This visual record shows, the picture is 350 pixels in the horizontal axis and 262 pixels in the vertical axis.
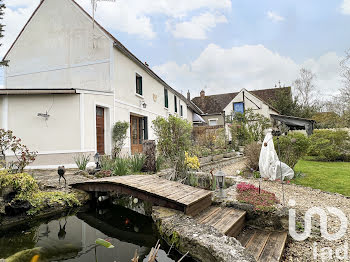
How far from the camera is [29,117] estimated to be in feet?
26.7

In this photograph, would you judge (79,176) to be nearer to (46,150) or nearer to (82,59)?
(46,150)

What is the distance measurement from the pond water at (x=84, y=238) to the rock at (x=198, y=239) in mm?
235

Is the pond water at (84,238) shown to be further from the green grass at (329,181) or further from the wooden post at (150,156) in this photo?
the green grass at (329,181)

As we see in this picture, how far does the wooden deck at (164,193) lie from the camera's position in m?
3.80

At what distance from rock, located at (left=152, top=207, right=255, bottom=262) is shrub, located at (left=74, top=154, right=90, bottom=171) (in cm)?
472

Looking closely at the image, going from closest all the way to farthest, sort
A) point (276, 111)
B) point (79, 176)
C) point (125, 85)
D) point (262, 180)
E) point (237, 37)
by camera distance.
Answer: point (79, 176) < point (262, 180) < point (125, 85) < point (237, 37) < point (276, 111)

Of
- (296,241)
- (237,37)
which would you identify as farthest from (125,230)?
(237,37)

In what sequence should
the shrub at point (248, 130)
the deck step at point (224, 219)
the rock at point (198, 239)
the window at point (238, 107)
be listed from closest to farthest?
the rock at point (198, 239) < the deck step at point (224, 219) < the shrub at point (248, 130) < the window at point (238, 107)

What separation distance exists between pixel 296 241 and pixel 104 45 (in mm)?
10879

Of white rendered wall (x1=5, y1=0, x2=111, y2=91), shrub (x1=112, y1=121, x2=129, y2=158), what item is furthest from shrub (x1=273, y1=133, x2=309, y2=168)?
white rendered wall (x1=5, y1=0, x2=111, y2=91)

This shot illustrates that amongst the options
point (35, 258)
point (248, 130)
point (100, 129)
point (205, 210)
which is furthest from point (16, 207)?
point (248, 130)

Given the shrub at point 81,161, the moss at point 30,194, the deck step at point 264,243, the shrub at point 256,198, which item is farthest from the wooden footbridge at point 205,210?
the shrub at point 81,161

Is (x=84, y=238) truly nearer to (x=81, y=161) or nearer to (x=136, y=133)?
(x=81, y=161)

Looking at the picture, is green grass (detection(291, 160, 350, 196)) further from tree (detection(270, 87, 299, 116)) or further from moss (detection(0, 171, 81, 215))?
tree (detection(270, 87, 299, 116))
